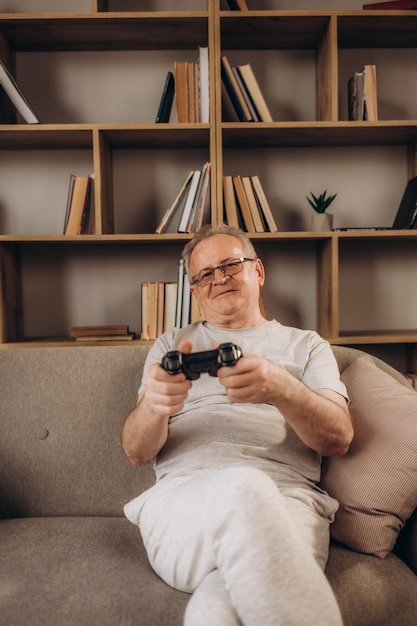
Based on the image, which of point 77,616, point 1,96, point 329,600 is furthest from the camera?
point 1,96

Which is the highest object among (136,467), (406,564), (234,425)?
(234,425)

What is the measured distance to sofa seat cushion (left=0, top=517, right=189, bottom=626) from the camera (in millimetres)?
977

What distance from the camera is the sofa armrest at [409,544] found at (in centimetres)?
114

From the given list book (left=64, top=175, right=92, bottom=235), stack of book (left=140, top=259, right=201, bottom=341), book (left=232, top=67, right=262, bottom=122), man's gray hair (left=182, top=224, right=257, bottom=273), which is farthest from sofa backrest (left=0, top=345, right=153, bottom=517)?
book (left=232, top=67, right=262, bottom=122)

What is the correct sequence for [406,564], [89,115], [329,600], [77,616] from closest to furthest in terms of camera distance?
[329,600], [77,616], [406,564], [89,115]

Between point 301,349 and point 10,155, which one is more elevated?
point 10,155

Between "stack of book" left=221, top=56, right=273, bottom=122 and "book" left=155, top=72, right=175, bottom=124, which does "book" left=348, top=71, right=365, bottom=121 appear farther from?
"book" left=155, top=72, right=175, bottom=124

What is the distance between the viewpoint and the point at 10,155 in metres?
2.47

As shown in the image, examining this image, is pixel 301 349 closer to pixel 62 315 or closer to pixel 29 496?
pixel 29 496

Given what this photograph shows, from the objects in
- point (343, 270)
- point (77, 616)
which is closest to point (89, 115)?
Answer: point (343, 270)

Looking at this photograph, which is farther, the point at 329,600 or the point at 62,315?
the point at 62,315

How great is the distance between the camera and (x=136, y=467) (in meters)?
1.44

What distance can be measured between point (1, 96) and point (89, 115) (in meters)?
0.38

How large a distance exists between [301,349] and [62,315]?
1.45 metres
